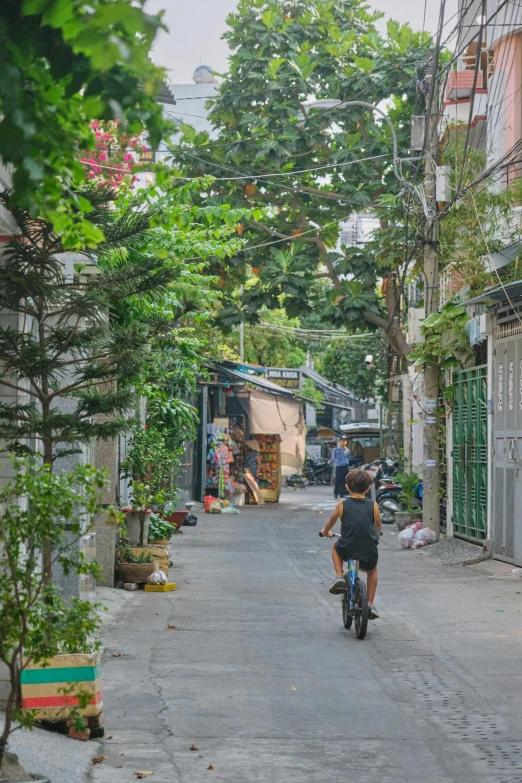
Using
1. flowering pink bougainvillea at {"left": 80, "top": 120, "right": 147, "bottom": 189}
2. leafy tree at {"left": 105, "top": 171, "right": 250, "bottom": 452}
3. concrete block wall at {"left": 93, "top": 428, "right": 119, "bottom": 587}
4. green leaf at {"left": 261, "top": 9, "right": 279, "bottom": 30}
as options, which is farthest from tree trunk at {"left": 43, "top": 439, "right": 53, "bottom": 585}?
green leaf at {"left": 261, "top": 9, "right": 279, "bottom": 30}

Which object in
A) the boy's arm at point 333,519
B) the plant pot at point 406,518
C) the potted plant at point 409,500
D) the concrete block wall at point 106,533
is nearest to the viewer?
the boy's arm at point 333,519

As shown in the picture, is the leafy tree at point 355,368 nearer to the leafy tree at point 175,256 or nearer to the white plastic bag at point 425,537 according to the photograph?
the white plastic bag at point 425,537

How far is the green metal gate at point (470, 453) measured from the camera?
18.5 m

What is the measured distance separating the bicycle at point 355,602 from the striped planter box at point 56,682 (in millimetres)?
4228

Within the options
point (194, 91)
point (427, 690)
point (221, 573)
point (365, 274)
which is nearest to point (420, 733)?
point (427, 690)

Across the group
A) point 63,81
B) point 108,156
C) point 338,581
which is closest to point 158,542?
point 108,156

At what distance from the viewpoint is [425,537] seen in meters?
20.4

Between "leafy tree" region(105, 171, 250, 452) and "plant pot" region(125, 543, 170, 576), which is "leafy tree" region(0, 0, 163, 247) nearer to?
"leafy tree" region(105, 171, 250, 452)

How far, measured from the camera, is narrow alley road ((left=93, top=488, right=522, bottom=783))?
6297mm

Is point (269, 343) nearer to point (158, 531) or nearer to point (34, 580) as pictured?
point (158, 531)

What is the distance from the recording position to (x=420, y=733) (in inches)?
276

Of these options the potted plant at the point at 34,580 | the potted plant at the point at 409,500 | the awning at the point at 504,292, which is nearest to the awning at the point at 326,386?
the potted plant at the point at 409,500

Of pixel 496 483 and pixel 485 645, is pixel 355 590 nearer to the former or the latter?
pixel 485 645

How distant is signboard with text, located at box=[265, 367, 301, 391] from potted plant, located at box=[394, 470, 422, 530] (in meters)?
14.7
